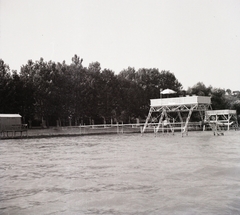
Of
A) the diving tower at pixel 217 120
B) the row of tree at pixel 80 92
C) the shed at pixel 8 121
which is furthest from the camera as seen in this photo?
the row of tree at pixel 80 92

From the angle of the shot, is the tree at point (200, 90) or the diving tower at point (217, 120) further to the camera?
the tree at point (200, 90)

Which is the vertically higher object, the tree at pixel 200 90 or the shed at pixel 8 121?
the tree at pixel 200 90

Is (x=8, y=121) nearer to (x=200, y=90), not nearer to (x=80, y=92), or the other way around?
(x=80, y=92)

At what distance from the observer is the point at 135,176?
14.2 m

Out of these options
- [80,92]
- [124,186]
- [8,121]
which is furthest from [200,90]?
[124,186]

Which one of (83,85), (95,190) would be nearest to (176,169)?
(95,190)

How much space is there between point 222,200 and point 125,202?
266 cm

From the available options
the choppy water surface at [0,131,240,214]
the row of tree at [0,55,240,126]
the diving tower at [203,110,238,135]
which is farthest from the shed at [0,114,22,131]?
the choppy water surface at [0,131,240,214]

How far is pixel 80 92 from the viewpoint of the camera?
70500 millimetres

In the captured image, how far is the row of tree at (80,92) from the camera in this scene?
63084 mm

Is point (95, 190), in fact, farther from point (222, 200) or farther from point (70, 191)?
point (222, 200)

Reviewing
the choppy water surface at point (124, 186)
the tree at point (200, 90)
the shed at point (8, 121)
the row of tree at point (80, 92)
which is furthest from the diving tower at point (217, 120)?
the shed at point (8, 121)

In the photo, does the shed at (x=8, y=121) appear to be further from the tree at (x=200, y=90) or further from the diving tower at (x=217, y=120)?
the tree at (x=200, y=90)

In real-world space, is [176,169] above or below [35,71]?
below
